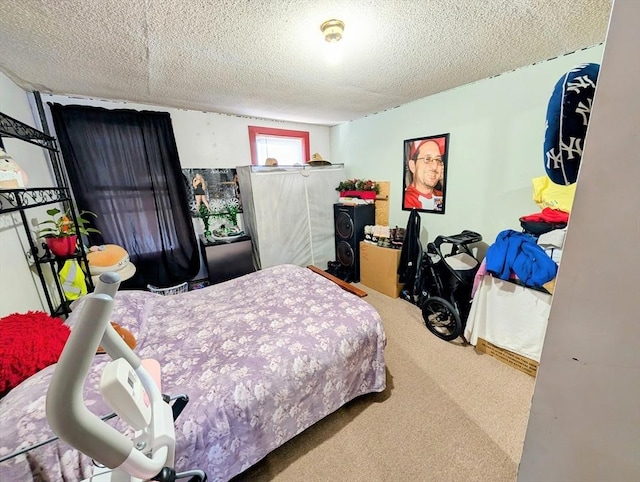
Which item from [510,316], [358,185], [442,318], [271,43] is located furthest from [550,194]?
[271,43]

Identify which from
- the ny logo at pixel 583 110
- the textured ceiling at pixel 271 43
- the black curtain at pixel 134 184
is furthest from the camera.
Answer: the black curtain at pixel 134 184

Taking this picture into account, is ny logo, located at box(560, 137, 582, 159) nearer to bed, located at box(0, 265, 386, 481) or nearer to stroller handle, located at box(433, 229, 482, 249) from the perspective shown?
bed, located at box(0, 265, 386, 481)

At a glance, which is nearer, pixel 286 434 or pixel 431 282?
pixel 286 434

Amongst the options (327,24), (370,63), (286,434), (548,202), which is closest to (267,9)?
(327,24)

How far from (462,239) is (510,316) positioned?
729 mm

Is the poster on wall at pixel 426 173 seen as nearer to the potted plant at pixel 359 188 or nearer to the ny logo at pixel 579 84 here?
the potted plant at pixel 359 188

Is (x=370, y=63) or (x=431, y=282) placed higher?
(x=370, y=63)

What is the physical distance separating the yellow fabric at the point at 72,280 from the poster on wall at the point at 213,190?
1.39 m

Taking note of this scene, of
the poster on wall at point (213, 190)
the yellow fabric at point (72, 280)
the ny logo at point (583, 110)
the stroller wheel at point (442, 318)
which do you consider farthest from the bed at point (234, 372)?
the poster on wall at point (213, 190)

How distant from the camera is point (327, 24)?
1.26 m

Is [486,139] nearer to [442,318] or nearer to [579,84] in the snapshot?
[442,318]

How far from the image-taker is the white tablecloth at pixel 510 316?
166 cm

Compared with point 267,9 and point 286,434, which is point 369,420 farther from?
point 267,9

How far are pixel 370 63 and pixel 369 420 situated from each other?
246 centimetres
